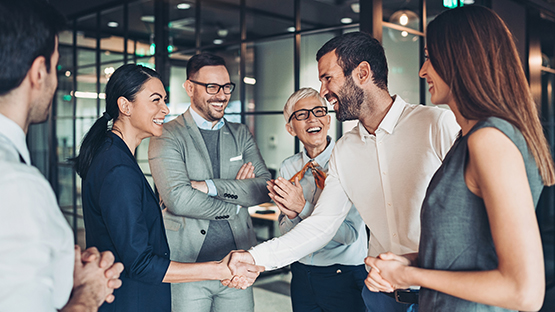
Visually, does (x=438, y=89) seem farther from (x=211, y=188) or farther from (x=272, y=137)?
(x=272, y=137)

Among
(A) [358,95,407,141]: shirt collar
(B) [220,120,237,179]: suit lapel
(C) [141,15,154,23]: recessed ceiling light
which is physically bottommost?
(B) [220,120,237,179]: suit lapel

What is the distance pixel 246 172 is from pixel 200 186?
0.97 feet

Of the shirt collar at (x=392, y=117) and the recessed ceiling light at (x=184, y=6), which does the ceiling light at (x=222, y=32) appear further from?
the shirt collar at (x=392, y=117)

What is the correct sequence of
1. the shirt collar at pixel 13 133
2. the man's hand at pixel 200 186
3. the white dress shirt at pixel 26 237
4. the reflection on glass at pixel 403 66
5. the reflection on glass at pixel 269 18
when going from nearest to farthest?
the white dress shirt at pixel 26 237
the shirt collar at pixel 13 133
the man's hand at pixel 200 186
the reflection on glass at pixel 403 66
the reflection on glass at pixel 269 18

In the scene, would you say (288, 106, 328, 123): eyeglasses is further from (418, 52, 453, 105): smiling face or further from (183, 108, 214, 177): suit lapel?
(418, 52, 453, 105): smiling face

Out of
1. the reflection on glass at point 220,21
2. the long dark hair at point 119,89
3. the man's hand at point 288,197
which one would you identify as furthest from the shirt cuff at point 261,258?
the reflection on glass at point 220,21

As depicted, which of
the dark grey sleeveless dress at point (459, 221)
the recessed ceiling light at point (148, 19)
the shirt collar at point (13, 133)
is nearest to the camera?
the shirt collar at point (13, 133)

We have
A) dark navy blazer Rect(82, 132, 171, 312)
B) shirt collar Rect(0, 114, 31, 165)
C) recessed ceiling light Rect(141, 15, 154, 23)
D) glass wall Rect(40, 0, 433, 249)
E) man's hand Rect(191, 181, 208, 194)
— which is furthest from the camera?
recessed ceiling light Rect(141, 15, 154, 23)

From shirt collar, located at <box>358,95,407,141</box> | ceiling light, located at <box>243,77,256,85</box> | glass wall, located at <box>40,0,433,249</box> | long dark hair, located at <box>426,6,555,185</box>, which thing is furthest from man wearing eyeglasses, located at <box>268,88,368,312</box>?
ceiling light, located at <box>243,77,256,85</box>

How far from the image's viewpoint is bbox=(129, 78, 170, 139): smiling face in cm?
184

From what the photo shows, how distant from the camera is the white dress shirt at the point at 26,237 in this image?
79 cm

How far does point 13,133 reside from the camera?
91 cm

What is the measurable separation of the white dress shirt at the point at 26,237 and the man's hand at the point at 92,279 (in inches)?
7.5

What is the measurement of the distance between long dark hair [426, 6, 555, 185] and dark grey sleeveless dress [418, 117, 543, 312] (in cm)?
4
